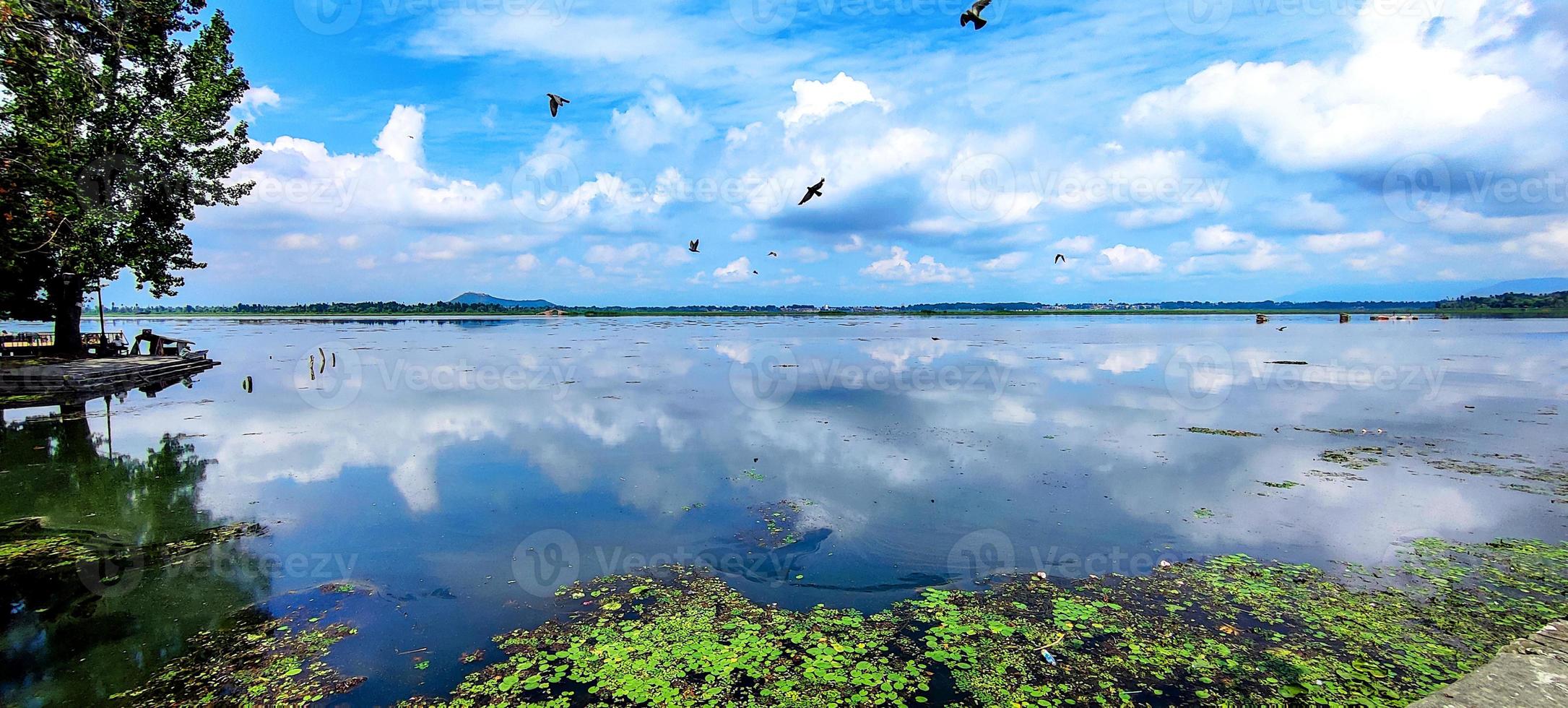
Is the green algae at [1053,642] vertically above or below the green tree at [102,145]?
below

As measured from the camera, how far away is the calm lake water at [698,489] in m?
6.39

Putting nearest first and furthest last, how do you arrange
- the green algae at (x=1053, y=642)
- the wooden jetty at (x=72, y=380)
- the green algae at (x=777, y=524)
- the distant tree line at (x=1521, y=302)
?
the green algae at (x=1053, y=642) < the green algae at (x=777, y=524) < the wooden jetty at (x=72, y=380) < the distant tree line at (x=1521, y=302)

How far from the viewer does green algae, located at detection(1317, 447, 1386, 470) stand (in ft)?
37.2

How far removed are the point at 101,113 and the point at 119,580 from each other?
55.0 ft

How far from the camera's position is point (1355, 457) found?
11.9 metres

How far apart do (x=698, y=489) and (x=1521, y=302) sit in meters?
190

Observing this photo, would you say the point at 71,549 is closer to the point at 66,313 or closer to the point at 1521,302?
the point at 66,313

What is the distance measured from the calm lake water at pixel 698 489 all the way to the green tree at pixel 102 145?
4.49m

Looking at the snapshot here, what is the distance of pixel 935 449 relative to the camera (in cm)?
1269

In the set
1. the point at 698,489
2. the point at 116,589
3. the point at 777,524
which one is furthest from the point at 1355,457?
the point at 116,589

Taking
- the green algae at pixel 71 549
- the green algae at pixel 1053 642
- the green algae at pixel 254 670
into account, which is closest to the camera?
the green algae at pixel 254 670

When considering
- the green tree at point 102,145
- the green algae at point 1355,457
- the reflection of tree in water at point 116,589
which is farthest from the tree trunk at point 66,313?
the green algae at point 1355,457

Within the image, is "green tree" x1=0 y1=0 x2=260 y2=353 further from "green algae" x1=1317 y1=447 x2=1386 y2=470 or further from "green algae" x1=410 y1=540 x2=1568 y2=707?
"green algae" x1=1317 y1=447 x2=1386 y2=470

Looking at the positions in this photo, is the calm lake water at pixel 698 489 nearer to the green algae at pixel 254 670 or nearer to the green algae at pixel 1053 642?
the green algae at pixel 254 670
